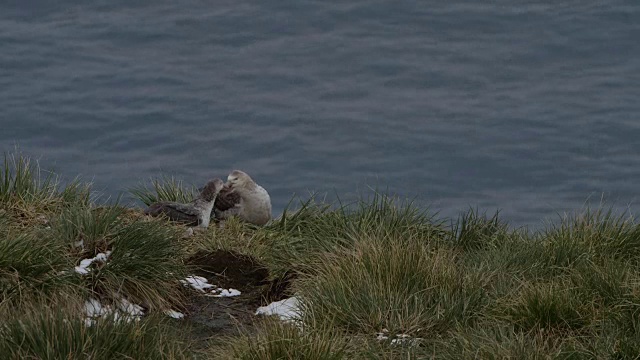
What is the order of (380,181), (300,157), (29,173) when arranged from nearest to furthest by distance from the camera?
(29,173) → (380,181) → (300,157)

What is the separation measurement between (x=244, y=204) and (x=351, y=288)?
2980mm

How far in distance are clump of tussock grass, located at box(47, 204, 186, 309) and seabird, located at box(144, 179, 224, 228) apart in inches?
57.2

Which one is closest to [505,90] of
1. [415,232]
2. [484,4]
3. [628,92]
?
[628,92]

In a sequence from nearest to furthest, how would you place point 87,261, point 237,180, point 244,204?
1. point 87,261
2. point 244,204
3. point 237,180

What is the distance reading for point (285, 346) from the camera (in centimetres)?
731

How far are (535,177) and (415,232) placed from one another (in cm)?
2141

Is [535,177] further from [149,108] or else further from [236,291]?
[236,291]

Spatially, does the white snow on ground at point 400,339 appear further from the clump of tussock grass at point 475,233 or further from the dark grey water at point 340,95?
the dark grey water at point 340,95

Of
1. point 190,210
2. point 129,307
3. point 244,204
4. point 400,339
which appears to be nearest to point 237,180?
point 244,204

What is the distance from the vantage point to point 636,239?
9.74m

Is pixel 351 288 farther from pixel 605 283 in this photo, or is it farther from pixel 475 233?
pixel 475 233

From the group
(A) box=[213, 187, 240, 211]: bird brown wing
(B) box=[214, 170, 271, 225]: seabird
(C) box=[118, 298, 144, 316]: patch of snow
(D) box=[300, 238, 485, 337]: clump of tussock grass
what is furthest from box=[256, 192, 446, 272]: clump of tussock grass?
(C) box=[118, 298, 144, 316]: patch of snow

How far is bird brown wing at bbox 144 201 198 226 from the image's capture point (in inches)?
417

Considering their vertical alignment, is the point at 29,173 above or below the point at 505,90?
above
